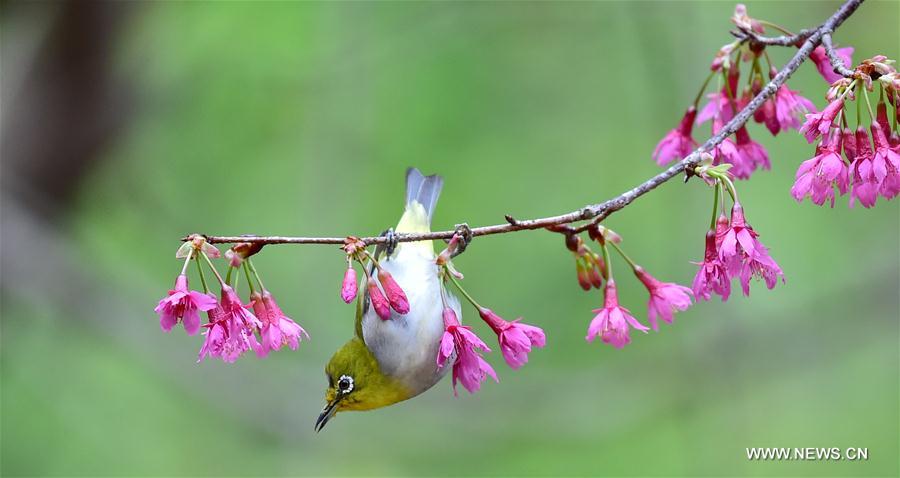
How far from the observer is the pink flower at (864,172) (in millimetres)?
2025

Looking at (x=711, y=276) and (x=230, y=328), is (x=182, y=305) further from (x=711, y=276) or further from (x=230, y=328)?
(x=711, y=276)

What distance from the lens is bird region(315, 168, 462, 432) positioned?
9.32 ft

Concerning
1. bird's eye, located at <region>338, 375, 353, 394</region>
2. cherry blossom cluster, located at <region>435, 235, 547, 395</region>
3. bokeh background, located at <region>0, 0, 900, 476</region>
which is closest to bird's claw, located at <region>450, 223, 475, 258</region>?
cherry blossom cluster, located at <region>435, 235, 547, 395</region>

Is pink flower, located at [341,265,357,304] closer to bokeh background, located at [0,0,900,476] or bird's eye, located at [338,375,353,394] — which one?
bird's eye, located at [338,375,353,394]

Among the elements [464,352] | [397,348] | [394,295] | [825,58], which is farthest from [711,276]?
[397,348]

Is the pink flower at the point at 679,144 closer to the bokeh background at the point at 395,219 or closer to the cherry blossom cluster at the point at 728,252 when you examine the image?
the cherry blossom cluster at the point at 728,252

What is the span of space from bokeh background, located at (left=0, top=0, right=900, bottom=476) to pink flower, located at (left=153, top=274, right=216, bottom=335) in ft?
12.6

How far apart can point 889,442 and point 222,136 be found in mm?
5114

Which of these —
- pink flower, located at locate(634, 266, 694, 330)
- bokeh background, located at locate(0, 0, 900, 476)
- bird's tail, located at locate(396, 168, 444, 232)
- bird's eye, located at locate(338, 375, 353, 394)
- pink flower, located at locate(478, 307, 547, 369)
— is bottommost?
pink flower, located at locate(478, 307, 547, 369)

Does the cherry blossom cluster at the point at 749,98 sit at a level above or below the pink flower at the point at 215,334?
above

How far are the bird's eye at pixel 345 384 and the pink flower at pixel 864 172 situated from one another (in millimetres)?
1615

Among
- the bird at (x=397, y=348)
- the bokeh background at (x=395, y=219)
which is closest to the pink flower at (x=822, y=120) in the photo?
the bird at (x=397, y=348)

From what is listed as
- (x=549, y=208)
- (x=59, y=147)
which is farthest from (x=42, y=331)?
(x=549, y=208)

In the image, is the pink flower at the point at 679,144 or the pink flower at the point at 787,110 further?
the pink flower at the point at 679,144
